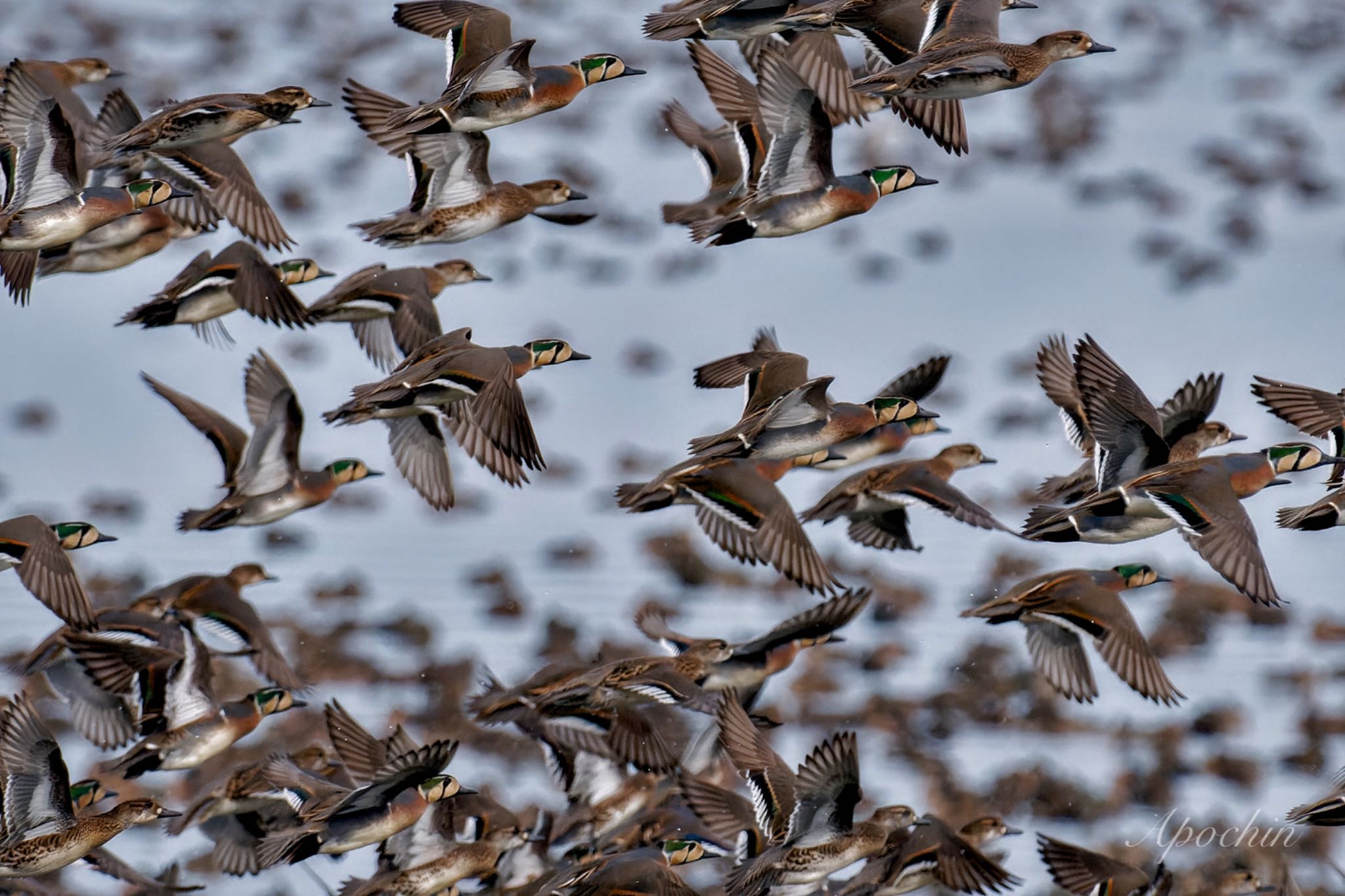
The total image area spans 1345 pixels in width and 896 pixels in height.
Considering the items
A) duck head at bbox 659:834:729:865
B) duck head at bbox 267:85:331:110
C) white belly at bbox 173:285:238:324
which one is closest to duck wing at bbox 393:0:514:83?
duck head at bbox 267:85:331:110

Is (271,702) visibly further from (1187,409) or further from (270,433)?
(1187,409)

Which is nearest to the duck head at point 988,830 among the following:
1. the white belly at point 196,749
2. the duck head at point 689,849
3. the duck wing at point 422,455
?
the duck head at point 689,849

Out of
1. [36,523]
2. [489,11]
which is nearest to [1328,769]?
[489,11]

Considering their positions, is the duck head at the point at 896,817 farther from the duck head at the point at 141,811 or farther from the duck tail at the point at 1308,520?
the duck head at the point at 141,811

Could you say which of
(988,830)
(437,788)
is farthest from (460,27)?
(988,830)

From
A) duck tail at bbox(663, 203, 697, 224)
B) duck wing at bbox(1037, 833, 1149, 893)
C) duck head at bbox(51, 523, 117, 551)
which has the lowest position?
duck wing at bbox(1037, 833, 1149, 893)

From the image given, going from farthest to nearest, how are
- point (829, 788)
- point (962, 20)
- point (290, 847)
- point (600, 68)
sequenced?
point (600, 68)
point (962, 20)
point (290, 847)
point (829, 788)

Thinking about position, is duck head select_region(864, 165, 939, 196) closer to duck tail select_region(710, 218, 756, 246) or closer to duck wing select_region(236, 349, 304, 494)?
A: duck tail select_region(710, 218, 756, 246)

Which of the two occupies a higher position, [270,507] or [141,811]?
[270,507]

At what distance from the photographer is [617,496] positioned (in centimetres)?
615
